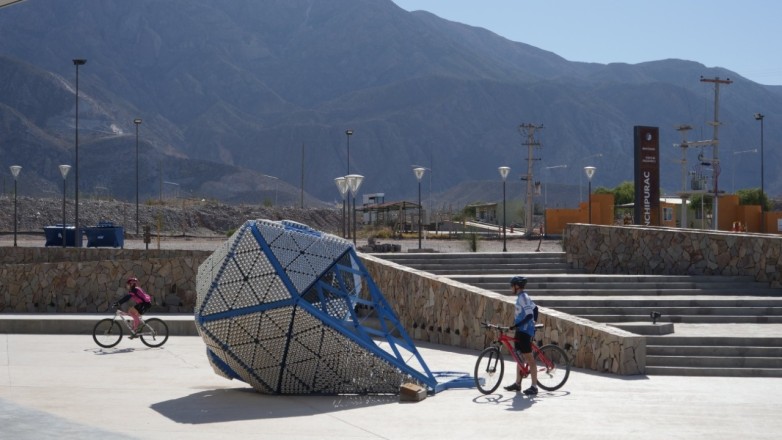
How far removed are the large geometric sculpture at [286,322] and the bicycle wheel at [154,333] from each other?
6.14 m

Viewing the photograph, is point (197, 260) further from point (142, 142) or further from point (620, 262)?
point (142, 142)

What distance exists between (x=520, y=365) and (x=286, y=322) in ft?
9.40

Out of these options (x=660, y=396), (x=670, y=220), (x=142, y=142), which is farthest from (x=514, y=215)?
(x=660, y=396)

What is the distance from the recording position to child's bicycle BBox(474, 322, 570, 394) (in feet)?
41.5

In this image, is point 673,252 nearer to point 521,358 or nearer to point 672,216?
point 521,358

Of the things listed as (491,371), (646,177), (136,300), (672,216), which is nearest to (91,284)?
(136,300)

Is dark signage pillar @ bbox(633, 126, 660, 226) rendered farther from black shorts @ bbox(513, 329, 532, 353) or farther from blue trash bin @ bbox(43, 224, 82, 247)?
blue trash bin @ bbox(43, 224, 82, 247)

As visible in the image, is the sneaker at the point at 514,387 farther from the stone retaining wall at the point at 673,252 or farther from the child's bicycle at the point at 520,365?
the stone retaining wall at the point at 673,252

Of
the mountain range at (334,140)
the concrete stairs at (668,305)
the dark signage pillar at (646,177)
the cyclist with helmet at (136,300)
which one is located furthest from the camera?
the mountain range at (334,140)

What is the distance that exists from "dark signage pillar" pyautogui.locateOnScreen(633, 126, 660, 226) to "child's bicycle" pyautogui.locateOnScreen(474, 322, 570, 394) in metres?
21.2

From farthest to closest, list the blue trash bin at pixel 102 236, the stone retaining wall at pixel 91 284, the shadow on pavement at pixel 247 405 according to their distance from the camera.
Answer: the blue trash bin at pixel 102 236
the stone retaining wall at pixel 91 284
the shadow on pavement at pixel 247 405

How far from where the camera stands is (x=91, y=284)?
26.2 metres

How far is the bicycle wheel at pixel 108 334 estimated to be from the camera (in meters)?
18.7

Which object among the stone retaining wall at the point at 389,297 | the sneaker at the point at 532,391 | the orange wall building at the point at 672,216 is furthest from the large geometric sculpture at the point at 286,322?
the orange wall building at the point at 672,216
